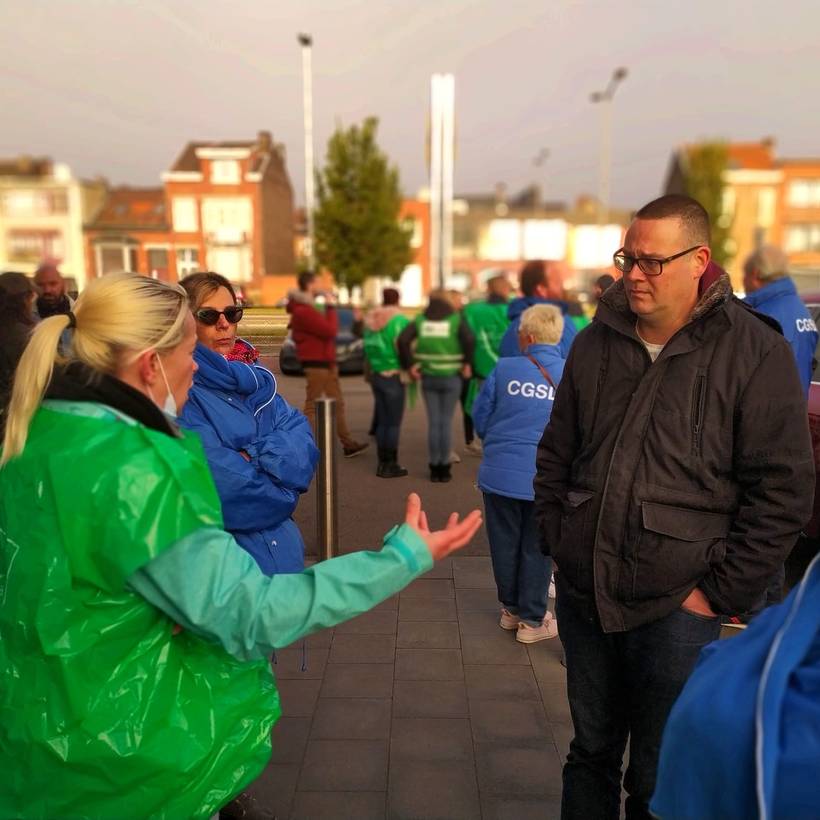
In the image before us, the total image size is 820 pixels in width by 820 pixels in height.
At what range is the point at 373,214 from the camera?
32719 mm

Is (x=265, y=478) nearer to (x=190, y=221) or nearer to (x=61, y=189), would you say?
(x=190, y=221)

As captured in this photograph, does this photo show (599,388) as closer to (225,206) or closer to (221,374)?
(221,374)

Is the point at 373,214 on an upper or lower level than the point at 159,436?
upper

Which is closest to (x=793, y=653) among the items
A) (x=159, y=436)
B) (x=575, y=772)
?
(x=159, y=436)

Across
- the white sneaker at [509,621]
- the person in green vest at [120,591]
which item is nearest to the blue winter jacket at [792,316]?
the white sneaker at [509,621]

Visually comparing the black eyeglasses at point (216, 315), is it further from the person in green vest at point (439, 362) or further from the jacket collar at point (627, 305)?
the person in green vest at point (439, 362)

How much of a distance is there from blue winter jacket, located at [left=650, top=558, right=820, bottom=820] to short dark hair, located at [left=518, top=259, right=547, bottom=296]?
5693 mm

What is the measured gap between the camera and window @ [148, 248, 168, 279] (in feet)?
14.7

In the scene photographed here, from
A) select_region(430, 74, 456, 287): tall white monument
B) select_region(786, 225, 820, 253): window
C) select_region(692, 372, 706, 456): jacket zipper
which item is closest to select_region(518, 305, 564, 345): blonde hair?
select_region(692, 372, 706, 456): jacket zipper

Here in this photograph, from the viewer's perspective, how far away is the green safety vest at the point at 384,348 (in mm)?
8305

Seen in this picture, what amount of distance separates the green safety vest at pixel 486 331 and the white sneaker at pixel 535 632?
415 centimetres

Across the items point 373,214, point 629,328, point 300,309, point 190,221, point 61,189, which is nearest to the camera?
point 629,328

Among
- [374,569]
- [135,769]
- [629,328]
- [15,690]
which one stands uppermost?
[629,328]

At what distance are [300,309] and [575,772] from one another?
21.3 ft
